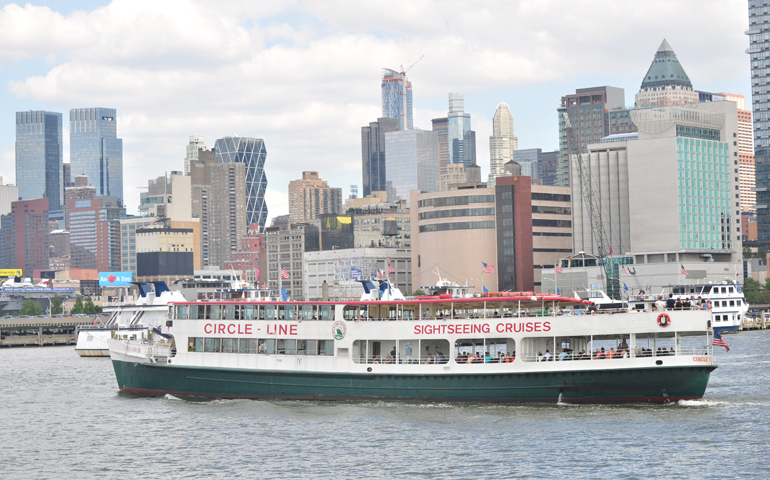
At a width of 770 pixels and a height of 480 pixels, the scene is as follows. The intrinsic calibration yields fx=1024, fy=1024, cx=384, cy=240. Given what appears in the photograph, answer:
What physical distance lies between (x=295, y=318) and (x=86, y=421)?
13.0 m

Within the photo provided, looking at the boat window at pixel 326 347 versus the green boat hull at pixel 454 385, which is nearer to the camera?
the green boat hull at pixel 454 385

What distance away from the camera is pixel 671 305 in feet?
181

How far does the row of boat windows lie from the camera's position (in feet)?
194

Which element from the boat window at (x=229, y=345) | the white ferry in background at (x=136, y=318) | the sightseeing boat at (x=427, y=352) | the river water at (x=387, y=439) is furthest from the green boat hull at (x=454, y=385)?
the white ferry in background at (x=136, y=318)

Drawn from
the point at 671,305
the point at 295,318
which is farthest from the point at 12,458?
the point at 671,305

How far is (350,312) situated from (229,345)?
309 inches

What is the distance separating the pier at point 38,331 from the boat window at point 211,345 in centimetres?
11725

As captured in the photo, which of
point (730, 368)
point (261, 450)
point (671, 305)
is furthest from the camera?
point (730, 368)

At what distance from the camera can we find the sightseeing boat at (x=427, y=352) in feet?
177

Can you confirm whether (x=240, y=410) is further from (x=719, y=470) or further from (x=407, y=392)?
(x=719, y=470)

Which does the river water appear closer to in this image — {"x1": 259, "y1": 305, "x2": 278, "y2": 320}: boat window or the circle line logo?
the circle line logo

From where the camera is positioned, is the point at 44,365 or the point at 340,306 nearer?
the point at 340,306

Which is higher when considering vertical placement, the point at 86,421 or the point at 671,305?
the point at 671,305

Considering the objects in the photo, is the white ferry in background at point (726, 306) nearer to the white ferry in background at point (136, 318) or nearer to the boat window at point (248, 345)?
the white ferry in background at point (136, 318)
